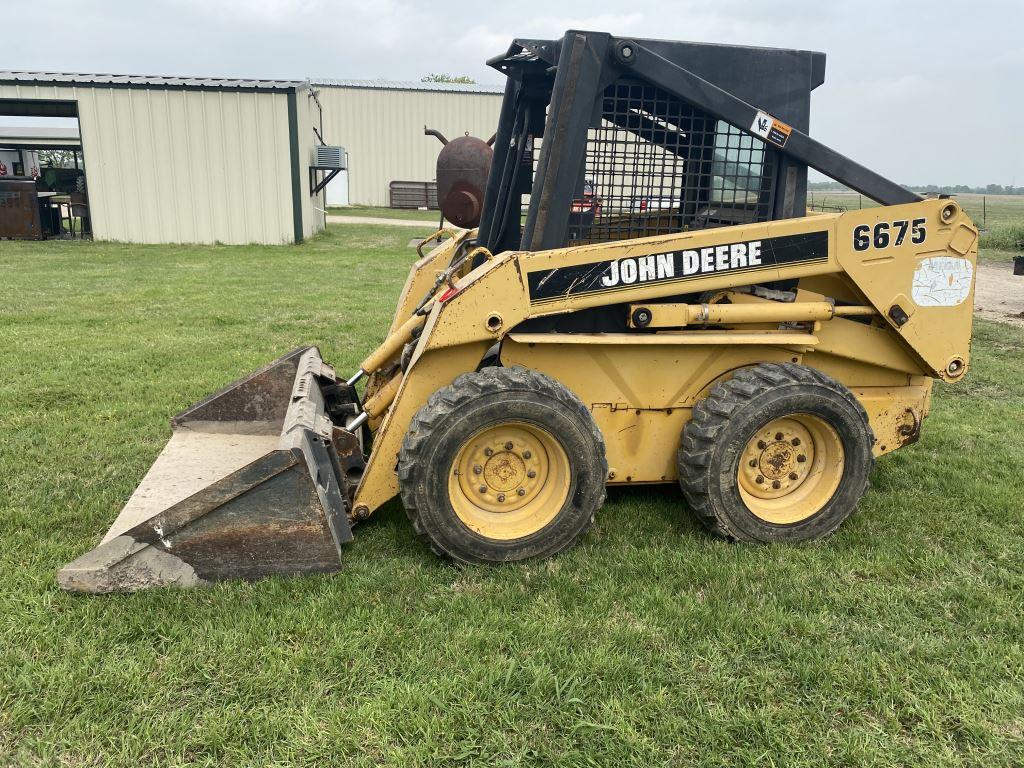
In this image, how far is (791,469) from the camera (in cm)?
379

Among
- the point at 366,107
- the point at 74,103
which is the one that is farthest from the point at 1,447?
the point at 366,107

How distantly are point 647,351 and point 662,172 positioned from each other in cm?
89

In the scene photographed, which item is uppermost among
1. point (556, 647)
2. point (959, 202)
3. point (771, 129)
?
point (771, 129)

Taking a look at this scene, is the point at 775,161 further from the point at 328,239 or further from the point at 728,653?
the point at 328,239

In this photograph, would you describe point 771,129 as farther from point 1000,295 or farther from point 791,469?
point 1000,295

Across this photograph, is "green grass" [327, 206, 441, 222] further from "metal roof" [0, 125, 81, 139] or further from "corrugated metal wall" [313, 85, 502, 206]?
"metal roof" [0, 125, 81, 139]

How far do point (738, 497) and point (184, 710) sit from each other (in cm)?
242

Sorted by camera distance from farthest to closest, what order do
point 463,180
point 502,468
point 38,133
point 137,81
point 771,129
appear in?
point 38,133 → point 137,81 → point 463,180 → point 771,129 → point 502,468

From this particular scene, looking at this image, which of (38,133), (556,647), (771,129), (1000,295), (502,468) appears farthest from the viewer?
(38,133)

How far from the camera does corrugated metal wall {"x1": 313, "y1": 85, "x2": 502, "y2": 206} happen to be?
35.3m

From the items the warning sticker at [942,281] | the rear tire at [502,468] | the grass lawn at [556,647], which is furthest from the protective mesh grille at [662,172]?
the grass lawn at [556,647]

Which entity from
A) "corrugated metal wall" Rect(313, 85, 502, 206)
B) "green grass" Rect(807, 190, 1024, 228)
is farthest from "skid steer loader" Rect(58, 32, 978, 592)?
"corrugated metal wall" Rect(313, 85, 502, 206)

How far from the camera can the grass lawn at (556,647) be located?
2410 mm

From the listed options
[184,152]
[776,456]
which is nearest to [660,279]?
[776,456]
